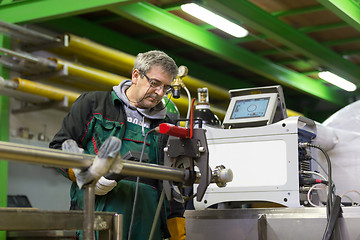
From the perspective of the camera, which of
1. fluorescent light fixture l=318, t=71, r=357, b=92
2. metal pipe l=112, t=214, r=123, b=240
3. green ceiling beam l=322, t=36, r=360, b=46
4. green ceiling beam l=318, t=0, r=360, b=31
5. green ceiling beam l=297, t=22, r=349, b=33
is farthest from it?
fluorescent light fixture l=318, t=71, r=357, b=92

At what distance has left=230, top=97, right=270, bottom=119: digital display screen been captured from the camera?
203cm

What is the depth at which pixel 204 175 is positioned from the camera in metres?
1.36

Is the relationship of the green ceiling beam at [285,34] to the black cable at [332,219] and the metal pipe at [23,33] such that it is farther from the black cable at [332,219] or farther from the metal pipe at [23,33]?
the black cable at [332,219]

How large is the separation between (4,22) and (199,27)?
1912 millimetres

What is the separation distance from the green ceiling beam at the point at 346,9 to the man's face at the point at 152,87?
2.64 meters

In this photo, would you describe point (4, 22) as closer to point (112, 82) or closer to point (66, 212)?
point (112, 82)

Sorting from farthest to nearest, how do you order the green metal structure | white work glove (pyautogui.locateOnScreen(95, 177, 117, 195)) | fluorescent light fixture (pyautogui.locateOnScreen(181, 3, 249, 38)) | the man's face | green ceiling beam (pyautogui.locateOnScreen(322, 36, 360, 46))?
green ceiling beam (pyautogui.locateOnScreen(322, 36, 360, 46)) < fluorescent light fixture (pyautogui.locateOnScreen(181, 3, 249, 38)) < the green metal structure < the man's face < white work glove (pyautogui.locateOnScreen(95, 177, 117, 195))

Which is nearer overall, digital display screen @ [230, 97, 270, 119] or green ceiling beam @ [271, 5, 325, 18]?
digital display screen @ [230, 97, 270, 119]

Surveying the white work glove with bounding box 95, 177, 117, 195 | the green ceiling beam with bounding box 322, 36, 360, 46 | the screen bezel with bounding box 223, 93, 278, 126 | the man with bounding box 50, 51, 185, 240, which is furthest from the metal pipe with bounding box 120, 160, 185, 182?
the green ceiling beam with bounding box 322, 36, 360, 46

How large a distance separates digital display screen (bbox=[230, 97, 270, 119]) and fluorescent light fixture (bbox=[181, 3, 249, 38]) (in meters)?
2.37

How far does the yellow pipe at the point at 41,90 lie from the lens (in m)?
4.14

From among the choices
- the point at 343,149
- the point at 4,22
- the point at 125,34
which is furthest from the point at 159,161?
the point at 125,34

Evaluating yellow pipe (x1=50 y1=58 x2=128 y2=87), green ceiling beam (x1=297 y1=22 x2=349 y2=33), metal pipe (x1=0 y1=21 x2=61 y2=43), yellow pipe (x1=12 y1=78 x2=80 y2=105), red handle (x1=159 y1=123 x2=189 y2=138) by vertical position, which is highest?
green ceiling beam (x1=297 y1=22 x2=349 y2=33)

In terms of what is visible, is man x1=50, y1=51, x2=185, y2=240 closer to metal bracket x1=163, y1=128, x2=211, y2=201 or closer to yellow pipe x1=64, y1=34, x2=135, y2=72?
metal bracket x1=163, y1=128, x2=211, y2=201
